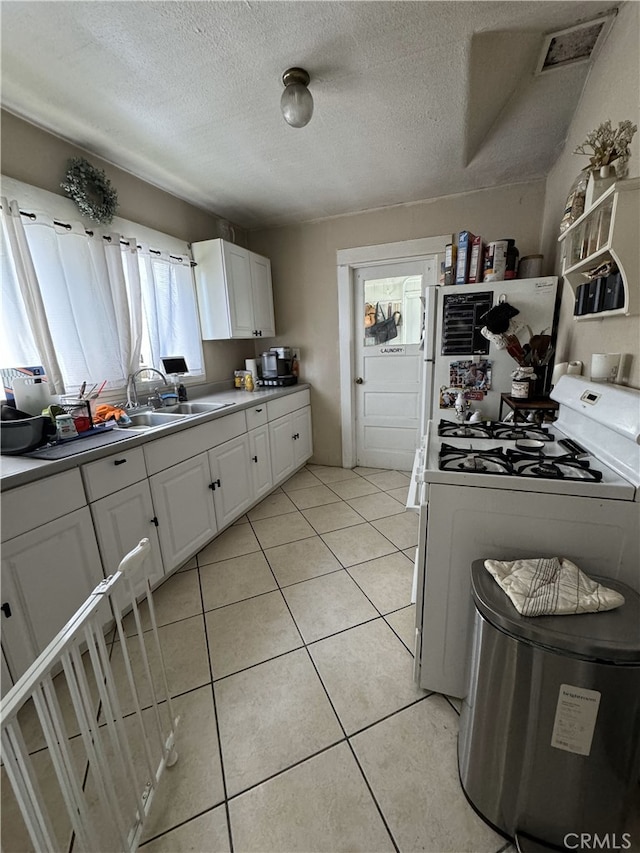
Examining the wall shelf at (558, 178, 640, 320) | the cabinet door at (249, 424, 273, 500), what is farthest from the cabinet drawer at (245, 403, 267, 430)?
the wall shelf at (558, 178, 640, 320)

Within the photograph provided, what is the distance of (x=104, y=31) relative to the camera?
1265mm

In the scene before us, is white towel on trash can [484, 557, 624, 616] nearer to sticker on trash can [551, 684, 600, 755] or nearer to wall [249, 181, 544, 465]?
sticker on trash can [551, 684, 600, 755]

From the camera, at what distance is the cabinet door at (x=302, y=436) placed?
338cm

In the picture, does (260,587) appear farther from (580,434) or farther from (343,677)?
(580,434)

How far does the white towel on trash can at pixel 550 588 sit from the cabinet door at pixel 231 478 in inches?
69.7

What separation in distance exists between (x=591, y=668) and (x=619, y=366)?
1.01 metres

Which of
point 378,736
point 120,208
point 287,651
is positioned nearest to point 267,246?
point 120,208

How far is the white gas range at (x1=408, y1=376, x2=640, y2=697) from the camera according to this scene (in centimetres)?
99

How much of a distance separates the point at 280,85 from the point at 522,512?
6.73 ft

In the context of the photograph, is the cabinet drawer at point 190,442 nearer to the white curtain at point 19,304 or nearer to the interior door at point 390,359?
the white curtain at point 19,304

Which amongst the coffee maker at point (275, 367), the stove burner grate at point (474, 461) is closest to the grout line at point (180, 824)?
the stove burner grate at point (474, 461)

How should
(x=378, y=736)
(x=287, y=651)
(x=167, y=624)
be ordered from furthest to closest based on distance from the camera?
(x=167, y=624) → (x=287, y=651) → (x=378, y=736)

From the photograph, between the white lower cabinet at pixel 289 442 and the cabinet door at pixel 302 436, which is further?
the cabinet door at pixel 302 436

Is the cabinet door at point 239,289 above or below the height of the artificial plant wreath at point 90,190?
below
